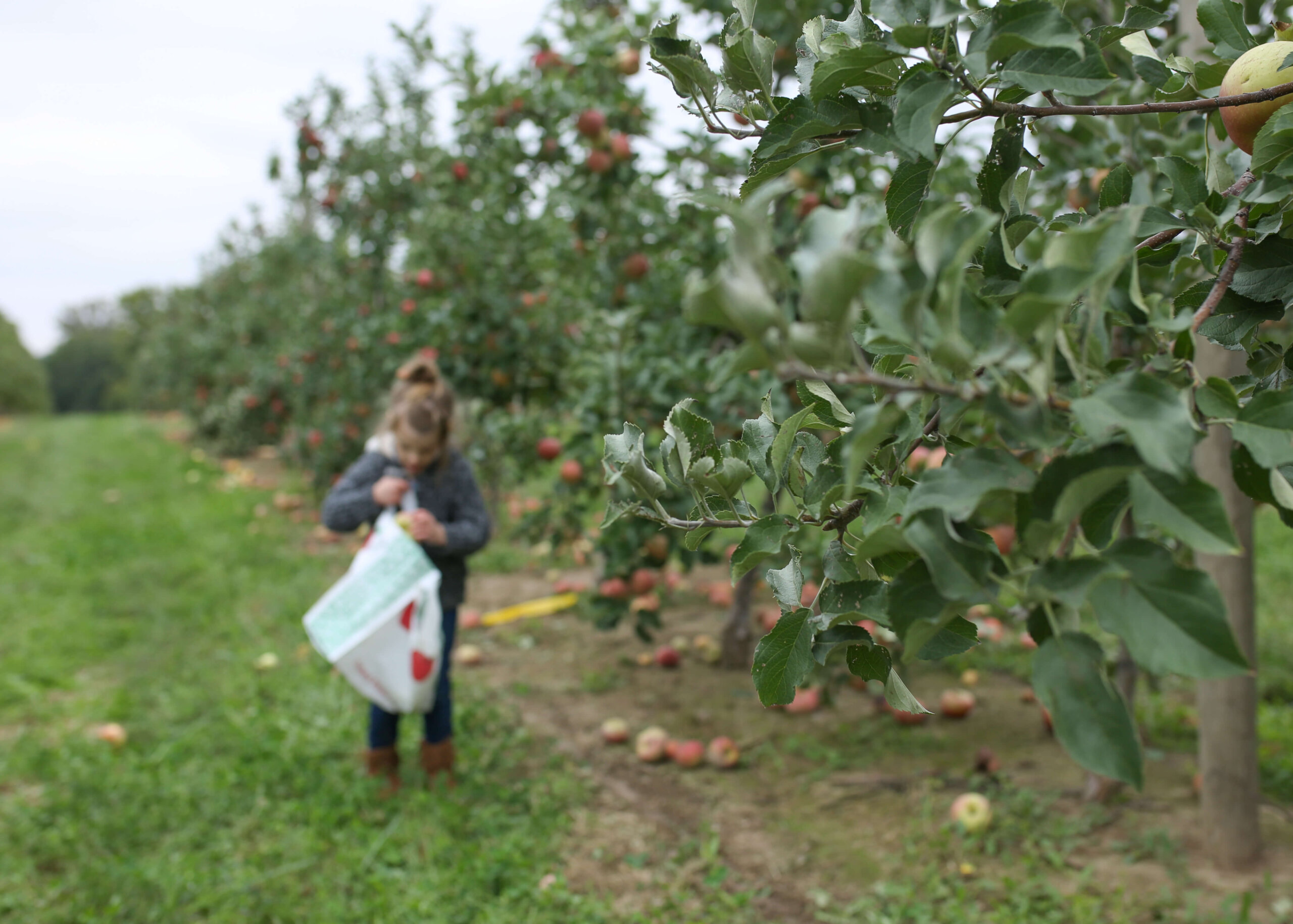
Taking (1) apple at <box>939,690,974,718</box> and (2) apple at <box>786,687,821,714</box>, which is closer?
(1) apple at <box>939,690,974,718</box>

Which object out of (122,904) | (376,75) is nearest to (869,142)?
(122,904)

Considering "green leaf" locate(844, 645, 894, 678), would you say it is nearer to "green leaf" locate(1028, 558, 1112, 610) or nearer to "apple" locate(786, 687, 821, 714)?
"green leaf" locate(1028, 558, 1112, 610)

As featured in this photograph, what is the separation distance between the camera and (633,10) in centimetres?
320

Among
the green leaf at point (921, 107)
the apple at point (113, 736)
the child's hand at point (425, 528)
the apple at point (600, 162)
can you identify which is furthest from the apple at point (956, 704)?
the apple at point (113, 736)

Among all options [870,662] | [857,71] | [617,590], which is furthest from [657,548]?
[857,71]

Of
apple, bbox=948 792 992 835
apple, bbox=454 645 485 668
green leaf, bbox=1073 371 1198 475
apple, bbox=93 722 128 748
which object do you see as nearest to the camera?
green leaf, bbox=1073 371 1198 475

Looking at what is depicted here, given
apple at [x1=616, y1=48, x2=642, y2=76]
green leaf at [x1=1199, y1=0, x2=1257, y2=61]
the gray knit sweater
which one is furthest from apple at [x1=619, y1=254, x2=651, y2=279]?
green leaf at [x1=1199, y1=0, x2=1257, y2=61]

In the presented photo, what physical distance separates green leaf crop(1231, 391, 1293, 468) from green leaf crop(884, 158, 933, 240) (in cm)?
31

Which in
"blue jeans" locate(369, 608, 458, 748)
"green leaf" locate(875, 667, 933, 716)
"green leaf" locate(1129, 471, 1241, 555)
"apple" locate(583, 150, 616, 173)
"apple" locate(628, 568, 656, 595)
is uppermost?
"apple" locate(583, 150, 616, 173)

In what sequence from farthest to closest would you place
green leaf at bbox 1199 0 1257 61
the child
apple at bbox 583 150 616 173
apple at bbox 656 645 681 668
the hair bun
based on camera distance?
apple at bbox 656 645 681 668, apple at bbox 583 150 616 173, the hair bun, the child, green leaf at bbox 1199 0 1257 61

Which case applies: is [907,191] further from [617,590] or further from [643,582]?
[643,582]

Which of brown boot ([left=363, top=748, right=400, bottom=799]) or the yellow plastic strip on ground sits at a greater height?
brown boot ([left=363, top=748, right=400, bottom=799])

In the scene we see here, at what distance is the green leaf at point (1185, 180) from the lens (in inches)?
30.4

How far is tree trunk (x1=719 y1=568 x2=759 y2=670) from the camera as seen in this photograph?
3.32 meters
